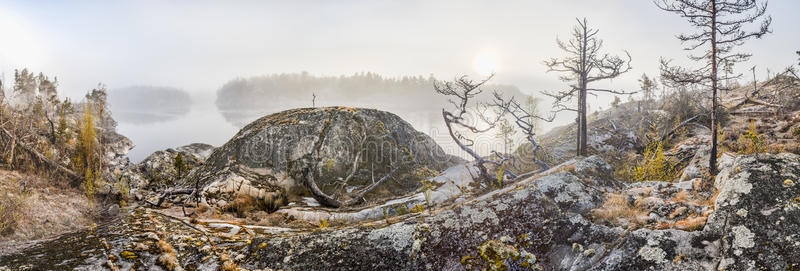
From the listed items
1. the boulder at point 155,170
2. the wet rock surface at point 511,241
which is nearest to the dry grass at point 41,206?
the boulder at point 155,170

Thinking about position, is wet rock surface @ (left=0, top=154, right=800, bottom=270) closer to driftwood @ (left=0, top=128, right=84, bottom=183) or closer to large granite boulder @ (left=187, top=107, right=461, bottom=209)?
large granite boulder @ (left=187, top=107, right=461, bottom=209)

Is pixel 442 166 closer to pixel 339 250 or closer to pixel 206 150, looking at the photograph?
pixel 339 250

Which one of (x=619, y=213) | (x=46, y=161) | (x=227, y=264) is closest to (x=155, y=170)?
(x=46, y=161)

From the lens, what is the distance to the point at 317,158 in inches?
454

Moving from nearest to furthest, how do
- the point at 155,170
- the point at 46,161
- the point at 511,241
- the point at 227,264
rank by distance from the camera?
the point at 227,264 < the point at 511,241 < the point at 46,161 < the point at 155,170

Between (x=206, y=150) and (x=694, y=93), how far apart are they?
3179cm

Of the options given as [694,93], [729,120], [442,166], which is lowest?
[442,166]

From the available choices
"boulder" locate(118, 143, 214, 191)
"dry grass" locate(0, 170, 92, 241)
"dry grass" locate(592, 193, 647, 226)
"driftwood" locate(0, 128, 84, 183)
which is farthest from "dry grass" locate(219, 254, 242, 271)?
"driftwood" locate(0, 128, 84, 183)

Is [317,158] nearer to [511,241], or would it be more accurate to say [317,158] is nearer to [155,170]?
[155,170]

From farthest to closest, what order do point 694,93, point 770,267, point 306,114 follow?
point 694,93 < point 306,114 < point 770,267

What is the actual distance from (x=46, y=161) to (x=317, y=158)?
9565 millimetres

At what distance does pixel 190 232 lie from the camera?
455 cm

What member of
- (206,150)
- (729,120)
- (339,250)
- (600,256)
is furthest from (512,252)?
(729,120)

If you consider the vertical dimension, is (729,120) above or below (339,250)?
above
